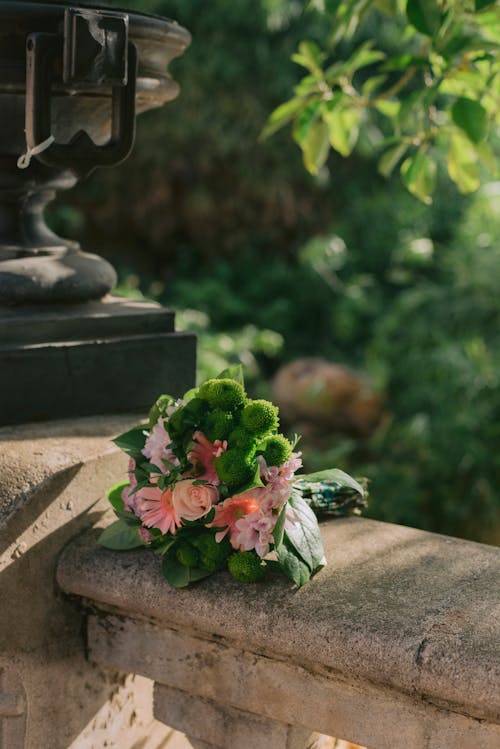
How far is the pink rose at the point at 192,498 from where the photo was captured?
1333 millimetres

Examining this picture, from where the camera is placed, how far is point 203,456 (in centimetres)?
136

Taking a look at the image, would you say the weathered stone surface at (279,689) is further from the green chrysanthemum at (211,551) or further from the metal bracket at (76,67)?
the metal bracket at (76,67)

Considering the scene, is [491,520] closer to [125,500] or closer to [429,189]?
[429,189]

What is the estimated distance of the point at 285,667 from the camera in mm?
1304

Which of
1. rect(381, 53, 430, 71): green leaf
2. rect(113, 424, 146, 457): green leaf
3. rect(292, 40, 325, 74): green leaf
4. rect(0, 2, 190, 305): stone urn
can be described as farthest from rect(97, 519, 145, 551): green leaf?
rect(292, 40, 325, 74): green leaf

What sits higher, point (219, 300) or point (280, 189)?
point (280, 189)

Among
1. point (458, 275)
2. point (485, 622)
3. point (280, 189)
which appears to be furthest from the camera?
point (280, 189)

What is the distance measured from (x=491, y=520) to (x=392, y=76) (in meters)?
4.09

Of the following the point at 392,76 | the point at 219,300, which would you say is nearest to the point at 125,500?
the point at 219,300

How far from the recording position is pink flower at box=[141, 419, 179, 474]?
1.37 m

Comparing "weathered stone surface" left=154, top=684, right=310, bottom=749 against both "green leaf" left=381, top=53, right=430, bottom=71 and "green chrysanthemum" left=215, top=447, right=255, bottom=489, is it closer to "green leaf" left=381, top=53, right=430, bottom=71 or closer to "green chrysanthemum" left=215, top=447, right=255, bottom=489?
"green chrysanthemum" left=215, top=447, right=255, bottom=489

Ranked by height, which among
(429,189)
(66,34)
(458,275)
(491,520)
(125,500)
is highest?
(66,34)

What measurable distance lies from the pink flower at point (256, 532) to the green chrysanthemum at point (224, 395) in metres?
0.16

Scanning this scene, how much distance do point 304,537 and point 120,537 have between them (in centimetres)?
31
